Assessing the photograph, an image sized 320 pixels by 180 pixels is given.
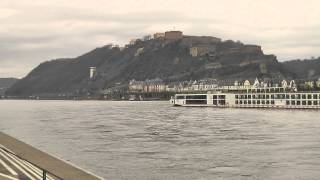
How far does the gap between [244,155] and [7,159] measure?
25502mm

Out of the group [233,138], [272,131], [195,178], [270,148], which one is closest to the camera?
[195,178]

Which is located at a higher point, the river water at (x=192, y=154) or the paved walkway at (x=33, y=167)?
the paved walkway at (x=33, y=167)

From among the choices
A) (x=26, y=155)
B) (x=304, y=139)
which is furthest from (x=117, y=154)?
(x=304, y=139)

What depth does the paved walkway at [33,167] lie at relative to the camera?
35625mm

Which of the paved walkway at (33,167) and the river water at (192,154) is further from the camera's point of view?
the river water at (192,154)

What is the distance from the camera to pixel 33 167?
3997 cm

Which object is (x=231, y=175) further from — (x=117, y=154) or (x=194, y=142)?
(x=194, y=142)

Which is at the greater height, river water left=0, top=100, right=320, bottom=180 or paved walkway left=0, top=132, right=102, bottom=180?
paved walkway left=0, top=132, right=102, bottom=180

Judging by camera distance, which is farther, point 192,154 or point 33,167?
point 192,154

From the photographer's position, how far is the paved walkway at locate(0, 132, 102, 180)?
35.6m

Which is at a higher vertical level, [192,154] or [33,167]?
[33,167]

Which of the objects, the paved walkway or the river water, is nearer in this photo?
the paved walkway

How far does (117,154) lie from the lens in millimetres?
Result: 59344

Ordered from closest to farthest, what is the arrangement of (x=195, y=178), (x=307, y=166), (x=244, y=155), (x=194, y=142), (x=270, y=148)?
(x=195, y=178) → (x=307, y=166) → (x=244, y=155) → (x=270, y=148) → (x=194, y=142)
